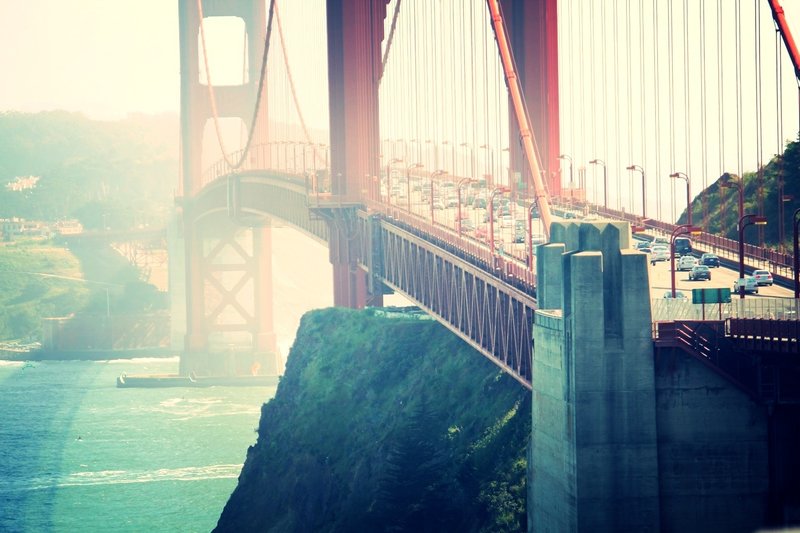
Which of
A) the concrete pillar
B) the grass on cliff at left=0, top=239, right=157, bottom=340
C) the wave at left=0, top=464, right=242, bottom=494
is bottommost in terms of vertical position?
the wave at left=0, top=464, right=242, bottom=494

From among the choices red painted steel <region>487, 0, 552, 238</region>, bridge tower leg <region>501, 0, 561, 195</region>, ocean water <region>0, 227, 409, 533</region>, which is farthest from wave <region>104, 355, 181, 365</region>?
red painted steel <region>487, 0, 552, 238</region>

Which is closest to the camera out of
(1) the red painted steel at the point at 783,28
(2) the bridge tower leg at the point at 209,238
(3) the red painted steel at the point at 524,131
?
(1) the red painted steel at the point at 783,28

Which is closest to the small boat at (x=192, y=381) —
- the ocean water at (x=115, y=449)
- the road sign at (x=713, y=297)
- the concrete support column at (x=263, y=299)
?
the ocean water at (x=115, y=449)

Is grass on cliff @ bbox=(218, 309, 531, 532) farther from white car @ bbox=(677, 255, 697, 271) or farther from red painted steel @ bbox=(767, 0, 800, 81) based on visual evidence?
red painted steel @ bbox=(767, 0, 800, 81)

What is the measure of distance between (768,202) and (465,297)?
1616 centimetres

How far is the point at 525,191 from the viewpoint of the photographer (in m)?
54.1

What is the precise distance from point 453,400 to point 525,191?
13312mm

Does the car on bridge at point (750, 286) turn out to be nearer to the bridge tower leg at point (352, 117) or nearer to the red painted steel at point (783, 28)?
the red painted steel at point (783, 28)

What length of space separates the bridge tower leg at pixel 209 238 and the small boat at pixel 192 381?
6.57ft

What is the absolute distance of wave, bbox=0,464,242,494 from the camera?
6681 cm

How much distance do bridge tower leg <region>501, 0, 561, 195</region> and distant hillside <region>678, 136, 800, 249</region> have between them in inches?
195

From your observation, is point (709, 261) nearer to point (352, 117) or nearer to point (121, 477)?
point (352, 117)

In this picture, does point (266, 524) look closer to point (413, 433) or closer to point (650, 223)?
point (413, 433)

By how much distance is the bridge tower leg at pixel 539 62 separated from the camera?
50438 mm
